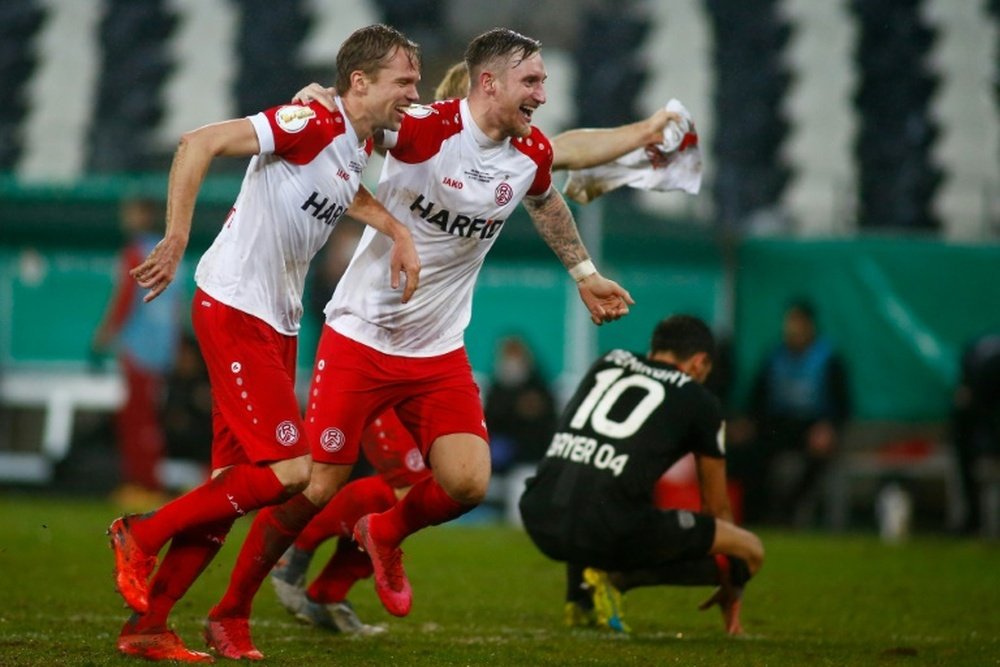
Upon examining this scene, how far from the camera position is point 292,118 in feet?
16.6

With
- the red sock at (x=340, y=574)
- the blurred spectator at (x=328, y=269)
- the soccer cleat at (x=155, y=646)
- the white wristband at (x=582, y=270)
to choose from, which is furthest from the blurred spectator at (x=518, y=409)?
the soccer cleat at (x=155, y=646)

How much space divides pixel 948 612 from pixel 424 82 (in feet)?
39.7

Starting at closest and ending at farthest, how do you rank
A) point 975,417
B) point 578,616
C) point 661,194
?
point 578,616
point 975,417
point 661,194

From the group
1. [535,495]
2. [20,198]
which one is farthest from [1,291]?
[535,495]

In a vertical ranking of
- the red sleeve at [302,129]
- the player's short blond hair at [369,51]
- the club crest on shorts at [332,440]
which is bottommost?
the club crest on shorts at [332,440]

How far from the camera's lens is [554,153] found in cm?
629

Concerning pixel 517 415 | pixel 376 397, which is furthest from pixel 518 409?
pixel 376 397

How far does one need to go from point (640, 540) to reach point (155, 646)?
2.02m

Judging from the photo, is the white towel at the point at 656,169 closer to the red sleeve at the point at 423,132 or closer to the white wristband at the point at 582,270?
the white wristband at the point at 582,270

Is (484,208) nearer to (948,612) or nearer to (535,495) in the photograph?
(535,495)

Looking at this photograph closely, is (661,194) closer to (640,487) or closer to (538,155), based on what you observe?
(640,487)

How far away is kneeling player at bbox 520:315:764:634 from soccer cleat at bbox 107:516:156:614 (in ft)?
5.89

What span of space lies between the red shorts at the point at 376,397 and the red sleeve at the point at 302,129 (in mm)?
903

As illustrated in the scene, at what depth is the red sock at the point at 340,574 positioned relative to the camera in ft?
20.2
